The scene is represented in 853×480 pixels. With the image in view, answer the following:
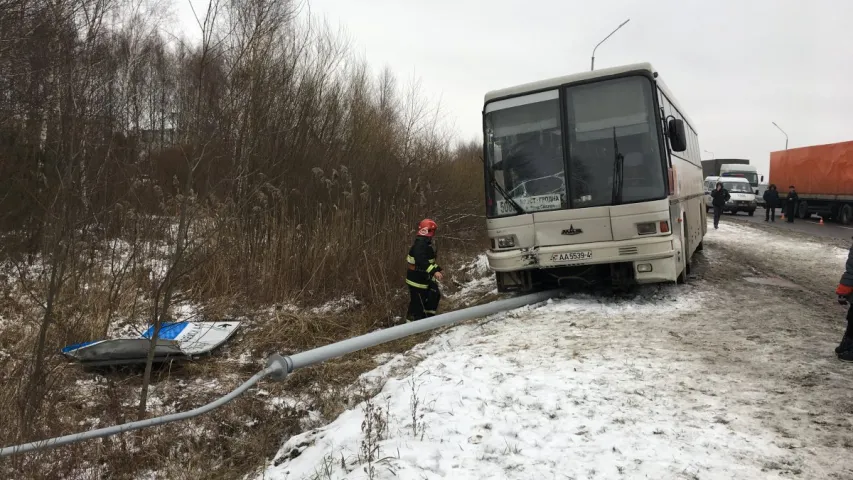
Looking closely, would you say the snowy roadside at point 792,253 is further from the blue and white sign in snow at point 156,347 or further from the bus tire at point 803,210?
the blue and white sign in snow at point 156,347

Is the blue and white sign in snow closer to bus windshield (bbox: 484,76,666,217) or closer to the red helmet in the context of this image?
the red helmet

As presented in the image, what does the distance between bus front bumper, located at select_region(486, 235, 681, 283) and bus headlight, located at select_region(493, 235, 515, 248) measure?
0.11 meters

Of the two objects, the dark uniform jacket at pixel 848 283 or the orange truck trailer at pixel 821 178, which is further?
the orange truck trailer at pixel 821 178

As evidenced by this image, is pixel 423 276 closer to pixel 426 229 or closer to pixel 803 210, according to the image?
pixel 426 229

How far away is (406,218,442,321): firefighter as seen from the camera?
7328 millimetres

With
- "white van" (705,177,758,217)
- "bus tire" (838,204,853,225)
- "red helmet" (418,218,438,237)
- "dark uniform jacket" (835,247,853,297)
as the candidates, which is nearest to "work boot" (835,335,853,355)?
"dark uniform jacket" (835,247,853,297)

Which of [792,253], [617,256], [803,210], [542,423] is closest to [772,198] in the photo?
[803,210]

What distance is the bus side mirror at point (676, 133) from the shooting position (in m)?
6.78

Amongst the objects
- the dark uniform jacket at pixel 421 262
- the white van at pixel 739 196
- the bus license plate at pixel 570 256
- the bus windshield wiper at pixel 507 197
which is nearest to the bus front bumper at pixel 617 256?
the bus license plate at pixel 570 256

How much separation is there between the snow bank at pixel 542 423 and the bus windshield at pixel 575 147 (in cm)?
233

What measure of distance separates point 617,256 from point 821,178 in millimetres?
22508

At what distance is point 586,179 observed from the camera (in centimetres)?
712

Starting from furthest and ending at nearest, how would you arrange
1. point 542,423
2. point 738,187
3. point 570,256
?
point 738,187
point 570,256
point 542,423

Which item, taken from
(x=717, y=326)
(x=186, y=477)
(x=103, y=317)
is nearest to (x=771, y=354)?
(x=717, y=326)
